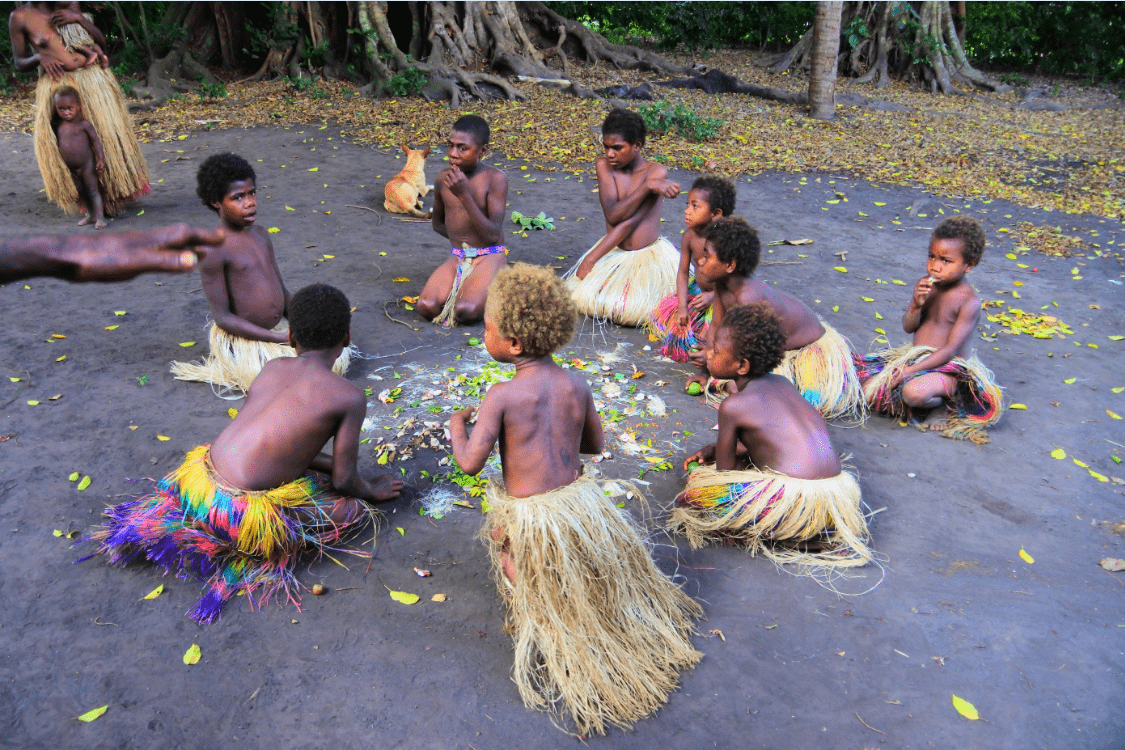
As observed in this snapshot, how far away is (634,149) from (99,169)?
437cm

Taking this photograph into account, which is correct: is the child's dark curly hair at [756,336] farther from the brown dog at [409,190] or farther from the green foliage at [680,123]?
the green foliage at [680,123]

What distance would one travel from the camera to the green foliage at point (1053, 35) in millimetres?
13188

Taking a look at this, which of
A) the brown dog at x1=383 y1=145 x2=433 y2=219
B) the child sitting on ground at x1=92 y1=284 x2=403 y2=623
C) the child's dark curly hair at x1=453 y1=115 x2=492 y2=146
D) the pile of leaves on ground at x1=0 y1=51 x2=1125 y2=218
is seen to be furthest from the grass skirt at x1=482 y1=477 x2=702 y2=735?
the pile of leaves on ground at x1=0 y1=51 x2=1125 y2=218

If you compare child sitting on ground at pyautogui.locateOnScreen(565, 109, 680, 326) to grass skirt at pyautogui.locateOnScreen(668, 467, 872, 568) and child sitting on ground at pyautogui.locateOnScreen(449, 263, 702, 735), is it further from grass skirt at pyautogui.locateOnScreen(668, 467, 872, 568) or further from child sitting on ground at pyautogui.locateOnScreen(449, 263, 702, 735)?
child sitting on ground at pyautogui.locateOnScreen(449, 263, 702, 735)

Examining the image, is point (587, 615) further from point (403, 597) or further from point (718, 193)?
point (718, 193)

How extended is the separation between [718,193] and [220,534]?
9.82 feet

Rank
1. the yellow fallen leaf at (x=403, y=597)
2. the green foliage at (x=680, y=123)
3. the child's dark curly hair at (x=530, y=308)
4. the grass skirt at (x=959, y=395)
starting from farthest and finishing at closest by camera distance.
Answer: the green foliage at (x=680, y=123) < the grass skirt at (x=959, y=395) < the yellow fallen leaf at (x=403, y=597) < the child's dark curly hair at (x=530, y=308)

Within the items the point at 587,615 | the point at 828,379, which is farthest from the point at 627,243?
the point at 587,615

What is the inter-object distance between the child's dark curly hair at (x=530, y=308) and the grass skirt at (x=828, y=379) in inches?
68.6

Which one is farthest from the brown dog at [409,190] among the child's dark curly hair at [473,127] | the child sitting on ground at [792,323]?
the child sitting on ground at [792,323]

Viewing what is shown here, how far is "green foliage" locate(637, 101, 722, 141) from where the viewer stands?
891 cm

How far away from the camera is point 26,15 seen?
227 inches

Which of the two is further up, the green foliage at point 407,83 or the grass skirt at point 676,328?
the green foliage at point 407,83

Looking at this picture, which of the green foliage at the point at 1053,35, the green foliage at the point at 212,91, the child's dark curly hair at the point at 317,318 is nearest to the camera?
the child's dark curly hair at the point at 317,318
